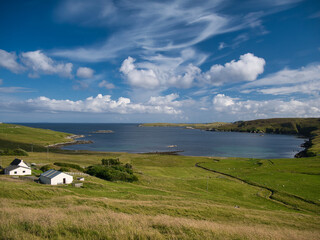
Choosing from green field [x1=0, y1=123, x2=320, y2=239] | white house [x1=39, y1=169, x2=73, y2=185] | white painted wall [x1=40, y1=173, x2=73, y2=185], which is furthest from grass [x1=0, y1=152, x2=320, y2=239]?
white house [x1=39, y1=169, x2=73, y2=185]

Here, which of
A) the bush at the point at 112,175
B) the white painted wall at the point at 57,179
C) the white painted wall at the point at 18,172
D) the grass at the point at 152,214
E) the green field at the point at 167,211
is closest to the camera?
the grass at the point at 152,214

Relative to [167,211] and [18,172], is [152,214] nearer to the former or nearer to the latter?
[167,211]

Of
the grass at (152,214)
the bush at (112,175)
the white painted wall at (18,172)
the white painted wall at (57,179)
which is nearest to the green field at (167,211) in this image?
the grass at (152,214)

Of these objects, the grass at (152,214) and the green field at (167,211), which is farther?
the green field at (167,211)

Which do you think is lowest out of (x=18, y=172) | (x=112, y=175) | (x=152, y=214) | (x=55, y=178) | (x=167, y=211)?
(x=112, y=175)

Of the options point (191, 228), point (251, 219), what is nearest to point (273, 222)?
point (251, 219)

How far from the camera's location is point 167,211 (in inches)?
870

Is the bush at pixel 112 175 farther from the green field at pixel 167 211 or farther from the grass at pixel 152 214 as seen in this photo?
the green field at pixel 167 211

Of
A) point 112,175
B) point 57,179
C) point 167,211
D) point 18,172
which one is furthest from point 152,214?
point 18,172

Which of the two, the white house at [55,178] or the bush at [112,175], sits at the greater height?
the white house at [55,178]

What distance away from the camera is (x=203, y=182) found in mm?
55656

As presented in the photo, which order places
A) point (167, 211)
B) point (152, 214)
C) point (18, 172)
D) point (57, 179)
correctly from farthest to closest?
point (18, 172) < point (57, 179) < point (167, 211) < point (152, 214)

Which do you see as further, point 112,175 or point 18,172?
point 112,175

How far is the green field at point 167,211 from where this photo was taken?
1064 cm
